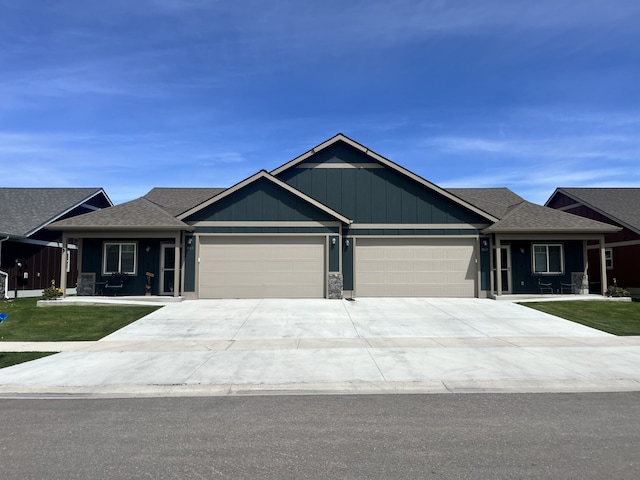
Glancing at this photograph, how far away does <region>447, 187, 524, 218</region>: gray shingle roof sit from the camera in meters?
23.2

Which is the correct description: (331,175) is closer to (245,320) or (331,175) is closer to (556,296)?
(245,320)

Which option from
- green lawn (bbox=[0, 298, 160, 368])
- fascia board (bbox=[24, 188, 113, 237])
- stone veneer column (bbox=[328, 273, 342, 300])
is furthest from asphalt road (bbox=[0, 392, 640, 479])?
fascia board (bbox=[24, 188, 113, 237])

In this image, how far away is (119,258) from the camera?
19641 mm

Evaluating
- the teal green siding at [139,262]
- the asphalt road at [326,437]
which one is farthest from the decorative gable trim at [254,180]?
the asphalt road at [326,437]

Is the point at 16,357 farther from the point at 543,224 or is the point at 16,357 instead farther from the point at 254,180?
the point at 543,224

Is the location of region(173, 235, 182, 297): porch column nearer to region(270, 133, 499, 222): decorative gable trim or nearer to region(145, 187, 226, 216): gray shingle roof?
region(145, 187, 226, 216): gray shingle roof

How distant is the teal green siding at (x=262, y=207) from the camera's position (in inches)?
745

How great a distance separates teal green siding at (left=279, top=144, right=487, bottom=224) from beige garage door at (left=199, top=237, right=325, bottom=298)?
2.79 m

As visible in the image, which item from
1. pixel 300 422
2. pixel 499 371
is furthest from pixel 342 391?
pixel 499 371

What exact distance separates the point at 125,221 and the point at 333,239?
345 inches

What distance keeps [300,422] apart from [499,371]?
4485mm

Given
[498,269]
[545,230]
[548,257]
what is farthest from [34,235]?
[548,257]

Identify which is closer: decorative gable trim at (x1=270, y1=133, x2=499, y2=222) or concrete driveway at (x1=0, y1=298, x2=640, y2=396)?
concrete driveway at (x1=0, y1=298, x2=640, y2=396)

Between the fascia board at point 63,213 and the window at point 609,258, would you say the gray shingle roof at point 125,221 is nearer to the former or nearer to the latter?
the fascia board at point 63,213
